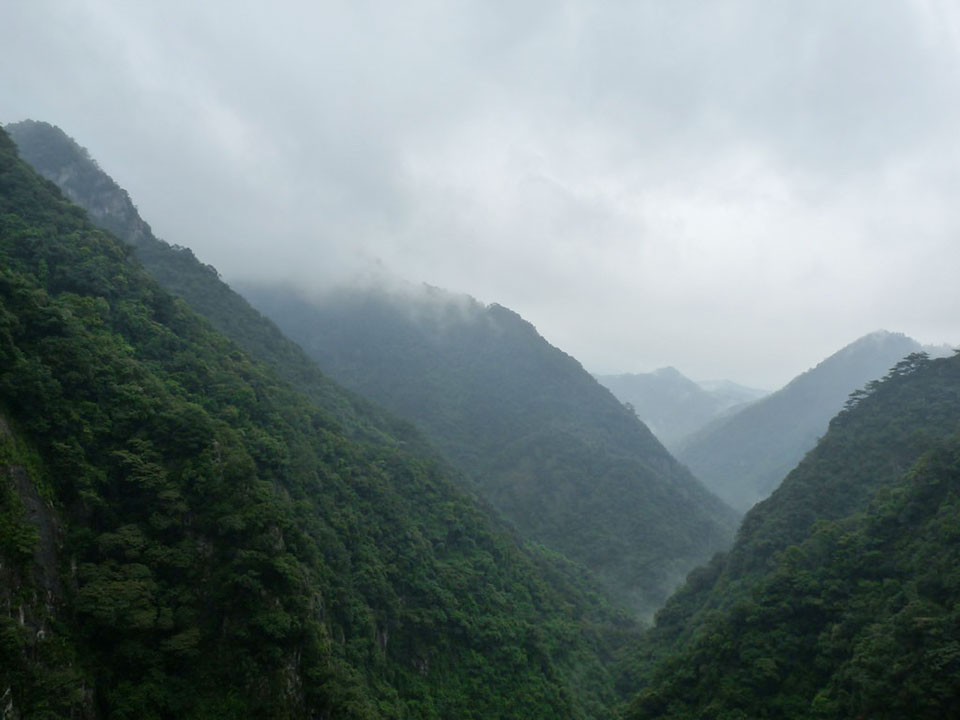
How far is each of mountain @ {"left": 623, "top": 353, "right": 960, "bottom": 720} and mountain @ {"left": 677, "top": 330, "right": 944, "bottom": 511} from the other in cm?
10536

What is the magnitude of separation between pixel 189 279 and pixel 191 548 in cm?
5543

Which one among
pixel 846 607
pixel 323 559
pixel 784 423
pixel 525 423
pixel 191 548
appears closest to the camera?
pixel 191 548

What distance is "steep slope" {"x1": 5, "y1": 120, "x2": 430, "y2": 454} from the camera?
6359 cm

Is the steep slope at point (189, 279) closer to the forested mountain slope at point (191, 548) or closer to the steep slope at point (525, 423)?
the forested mountain slope at point (191, 548)

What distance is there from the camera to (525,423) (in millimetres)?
107000

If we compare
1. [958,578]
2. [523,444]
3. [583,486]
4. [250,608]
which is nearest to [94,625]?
[250,608]

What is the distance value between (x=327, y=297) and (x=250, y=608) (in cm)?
12192

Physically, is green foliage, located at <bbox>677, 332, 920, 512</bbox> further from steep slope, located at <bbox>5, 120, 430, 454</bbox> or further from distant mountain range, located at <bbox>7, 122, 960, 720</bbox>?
steep slope, located at <bbox>5, 120, 430, 454</bbox>

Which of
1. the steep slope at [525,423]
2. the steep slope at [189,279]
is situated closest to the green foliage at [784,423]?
the steep slope at [525,423]

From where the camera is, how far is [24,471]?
20172 mm

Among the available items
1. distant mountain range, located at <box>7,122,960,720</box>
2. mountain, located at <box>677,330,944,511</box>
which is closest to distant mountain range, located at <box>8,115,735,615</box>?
distant mountain range, located at <box>7,122,960,720</box>

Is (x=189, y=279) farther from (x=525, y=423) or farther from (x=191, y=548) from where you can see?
(x=525, y=423)

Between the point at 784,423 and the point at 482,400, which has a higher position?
the point at 784,423

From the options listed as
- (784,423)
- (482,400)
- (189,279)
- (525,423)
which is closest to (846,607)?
(189,279)
